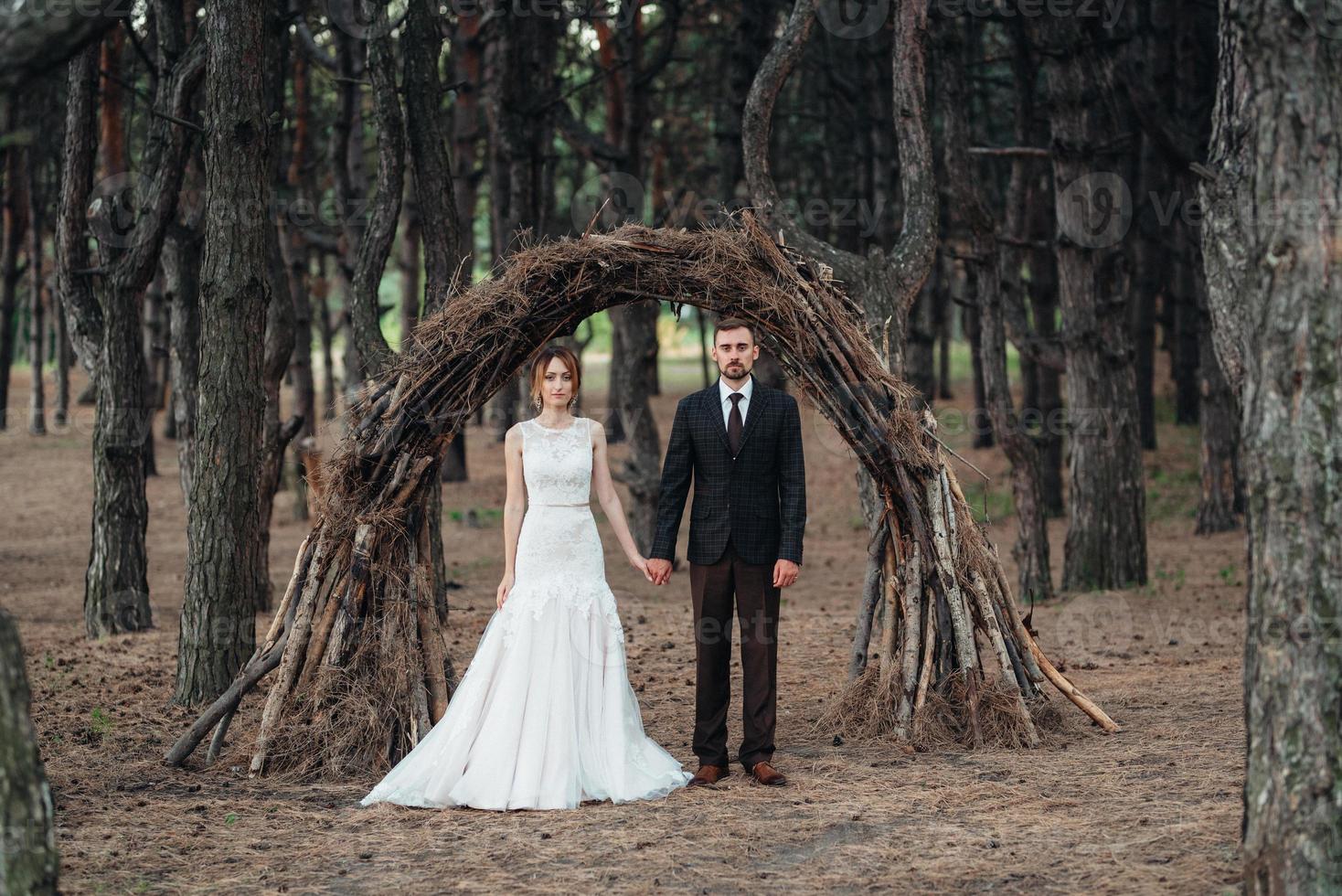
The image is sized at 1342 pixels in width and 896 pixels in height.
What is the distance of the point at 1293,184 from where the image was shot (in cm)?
406

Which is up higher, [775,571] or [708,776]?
[775,571]

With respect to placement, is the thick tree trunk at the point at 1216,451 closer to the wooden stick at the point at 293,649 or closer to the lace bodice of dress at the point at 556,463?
the lace bodice of dress at the point at 556,463

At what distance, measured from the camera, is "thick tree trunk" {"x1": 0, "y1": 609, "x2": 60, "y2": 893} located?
3.81 meters

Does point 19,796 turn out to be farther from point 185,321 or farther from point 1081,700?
point 185,321

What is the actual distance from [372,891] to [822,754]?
272 cm

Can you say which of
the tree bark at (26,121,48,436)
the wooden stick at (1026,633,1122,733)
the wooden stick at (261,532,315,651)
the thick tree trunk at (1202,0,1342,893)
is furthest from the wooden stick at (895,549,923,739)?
the tree bark at (26,121,48,436)

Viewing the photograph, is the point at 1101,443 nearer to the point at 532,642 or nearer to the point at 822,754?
the point at 822,754

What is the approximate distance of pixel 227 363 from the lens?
7.97 metres

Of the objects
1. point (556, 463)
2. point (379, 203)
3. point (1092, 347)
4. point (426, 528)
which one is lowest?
point (426, 528)

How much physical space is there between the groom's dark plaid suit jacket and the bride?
0.30 m

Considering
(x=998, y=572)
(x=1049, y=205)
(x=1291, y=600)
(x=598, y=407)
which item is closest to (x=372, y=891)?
(x=1291, y=600)

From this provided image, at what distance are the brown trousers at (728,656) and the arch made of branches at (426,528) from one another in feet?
3.30

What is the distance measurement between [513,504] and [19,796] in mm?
2986

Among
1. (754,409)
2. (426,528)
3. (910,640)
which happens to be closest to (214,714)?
(426,528)
